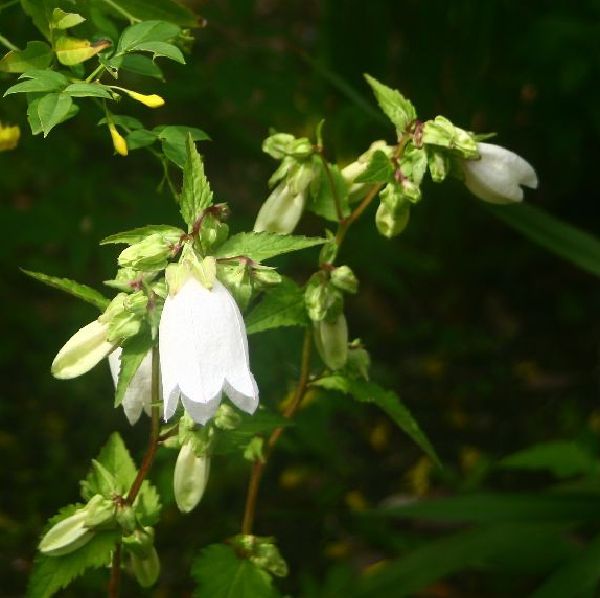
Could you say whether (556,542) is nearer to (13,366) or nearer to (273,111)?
(273,111)

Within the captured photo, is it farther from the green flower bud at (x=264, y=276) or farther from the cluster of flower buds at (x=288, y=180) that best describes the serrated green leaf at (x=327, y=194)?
the green flower bud at (x=264, y=276)

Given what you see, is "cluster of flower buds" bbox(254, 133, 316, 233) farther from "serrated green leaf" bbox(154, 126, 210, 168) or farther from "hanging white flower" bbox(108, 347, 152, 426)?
"hanging white flower" bbox(108, 347, 152, 426)

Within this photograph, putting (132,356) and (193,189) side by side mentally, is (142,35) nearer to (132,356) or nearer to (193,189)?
(193,189)

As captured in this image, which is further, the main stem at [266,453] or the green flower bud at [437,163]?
the main stem at [266,453]

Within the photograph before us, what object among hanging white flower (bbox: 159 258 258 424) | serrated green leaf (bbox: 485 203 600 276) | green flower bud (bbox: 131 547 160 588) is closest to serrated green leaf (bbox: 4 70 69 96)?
hanging white flower (bbox: 159 258 258 424)

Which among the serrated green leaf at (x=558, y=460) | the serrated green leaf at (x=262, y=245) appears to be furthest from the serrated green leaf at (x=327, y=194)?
the serrated green leaf at (x=558, y=460)

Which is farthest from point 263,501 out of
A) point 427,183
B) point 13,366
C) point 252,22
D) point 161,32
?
point 161,32
